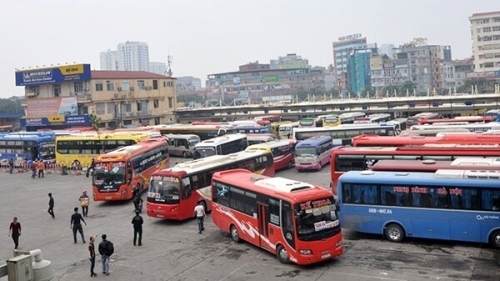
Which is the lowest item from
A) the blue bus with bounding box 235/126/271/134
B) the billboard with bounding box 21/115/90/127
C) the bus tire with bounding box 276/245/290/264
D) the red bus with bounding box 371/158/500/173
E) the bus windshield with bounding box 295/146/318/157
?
the bus tire with bounding box 276/245/290/264

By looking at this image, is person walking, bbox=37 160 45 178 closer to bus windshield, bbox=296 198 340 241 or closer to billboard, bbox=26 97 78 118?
billboard, bbox=26 97 78 118

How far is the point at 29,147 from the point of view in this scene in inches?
1590

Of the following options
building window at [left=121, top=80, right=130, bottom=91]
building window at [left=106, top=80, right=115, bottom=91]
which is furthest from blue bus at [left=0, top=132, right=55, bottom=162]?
building window at [left=121, top=80, right=130, bottom=91]

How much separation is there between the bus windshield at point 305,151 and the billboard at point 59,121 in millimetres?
31141

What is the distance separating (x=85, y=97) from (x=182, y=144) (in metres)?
20.5

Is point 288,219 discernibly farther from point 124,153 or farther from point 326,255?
point 124,153

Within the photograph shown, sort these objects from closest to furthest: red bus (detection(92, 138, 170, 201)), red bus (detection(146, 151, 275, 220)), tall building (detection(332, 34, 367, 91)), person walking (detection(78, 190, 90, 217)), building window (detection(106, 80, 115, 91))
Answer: red bus (detection(146, 151, 275, 220)) → person walking (detection(78, 190, 90, 217)) → red bus (detection(92, 138, 170, 201)) → building window (detection(106, 80, 115, 91)) → tall building (detection(332, 34, 367, 91))

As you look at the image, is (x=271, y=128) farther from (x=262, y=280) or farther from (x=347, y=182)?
(x=262, y=280)

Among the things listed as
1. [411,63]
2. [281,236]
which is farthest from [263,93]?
[281,236]

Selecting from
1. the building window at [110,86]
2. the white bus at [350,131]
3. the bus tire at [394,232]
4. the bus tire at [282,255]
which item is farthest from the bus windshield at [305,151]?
the building window at [110,86]

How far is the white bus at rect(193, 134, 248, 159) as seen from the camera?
32812 millimetres

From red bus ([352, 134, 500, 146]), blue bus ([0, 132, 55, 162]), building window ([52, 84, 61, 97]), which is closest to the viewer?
red bus ([352, 134, 500, 146])

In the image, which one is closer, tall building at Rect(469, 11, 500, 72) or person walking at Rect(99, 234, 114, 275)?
person walking at Rect(99, 234, 114, 275)

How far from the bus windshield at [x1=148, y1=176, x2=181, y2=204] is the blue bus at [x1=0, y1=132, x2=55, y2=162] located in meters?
22.3
